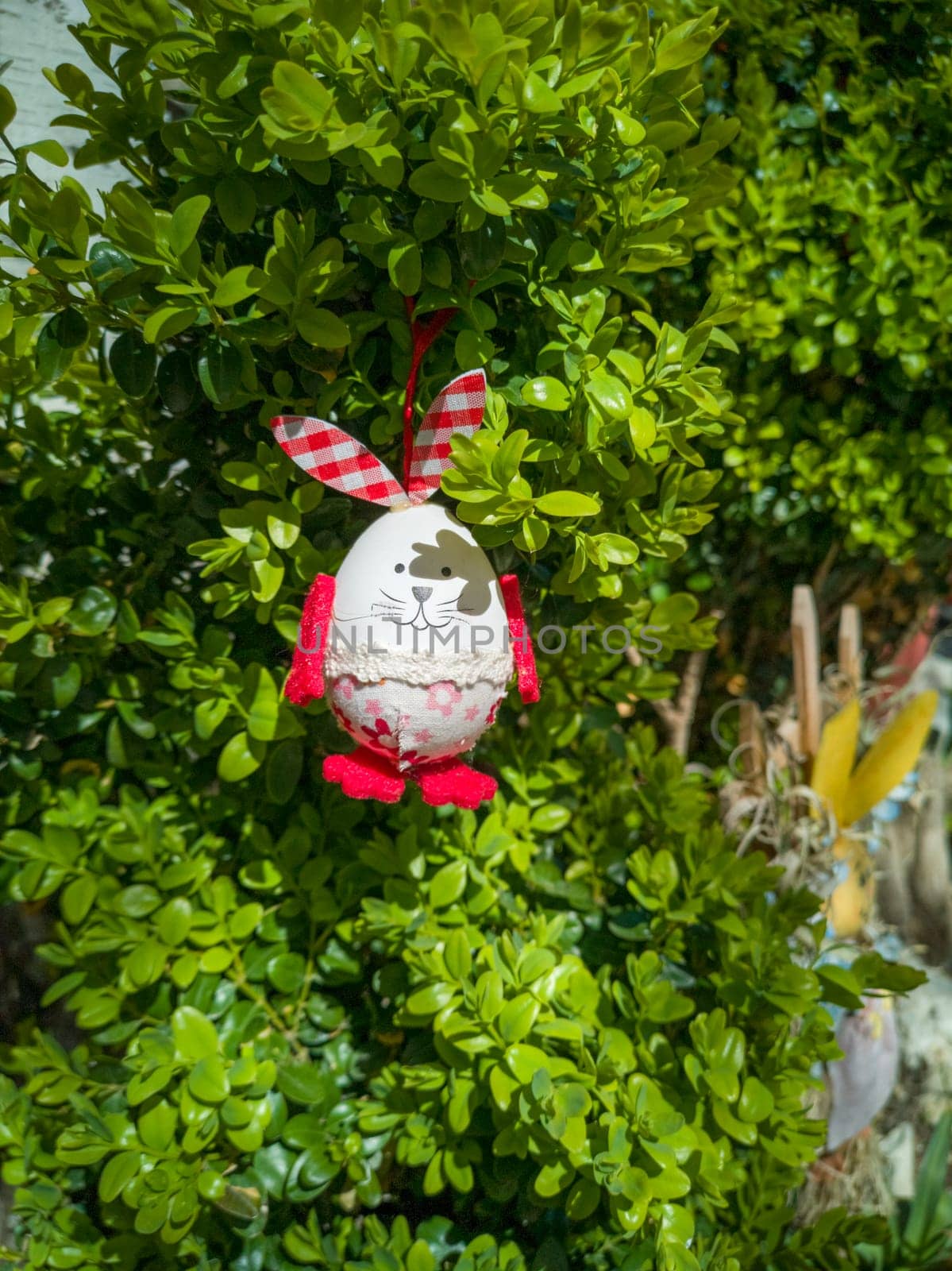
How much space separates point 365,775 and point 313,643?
13cm

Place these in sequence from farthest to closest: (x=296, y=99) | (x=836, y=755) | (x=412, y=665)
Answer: (x=836, y=755), (x=412, y=665), (x=296, y=99)

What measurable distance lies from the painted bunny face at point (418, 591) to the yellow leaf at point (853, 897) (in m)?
0.88

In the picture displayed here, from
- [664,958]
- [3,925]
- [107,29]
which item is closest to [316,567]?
[107,29]

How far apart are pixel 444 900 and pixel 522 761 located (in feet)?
0.64

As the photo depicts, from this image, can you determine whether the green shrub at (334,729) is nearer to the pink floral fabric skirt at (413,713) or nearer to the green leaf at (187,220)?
the green leaf at (187,220)

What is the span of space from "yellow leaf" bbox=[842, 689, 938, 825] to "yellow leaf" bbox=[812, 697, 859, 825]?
0.08ft

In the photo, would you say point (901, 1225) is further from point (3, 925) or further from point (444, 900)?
point (3, 925)

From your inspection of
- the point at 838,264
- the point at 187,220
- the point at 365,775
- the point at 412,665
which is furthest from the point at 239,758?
the point at 838,264

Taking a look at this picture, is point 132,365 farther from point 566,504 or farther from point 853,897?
point 853,897

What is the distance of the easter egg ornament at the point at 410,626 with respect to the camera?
713mm

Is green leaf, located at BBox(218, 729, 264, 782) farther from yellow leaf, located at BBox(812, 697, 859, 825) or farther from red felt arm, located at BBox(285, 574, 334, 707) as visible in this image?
yellow leaf, located at BBox(812, 697, 859, 825)

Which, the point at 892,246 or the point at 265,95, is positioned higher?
the point at 892,246

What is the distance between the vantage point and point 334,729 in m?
0.91

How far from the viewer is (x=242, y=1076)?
888mm
